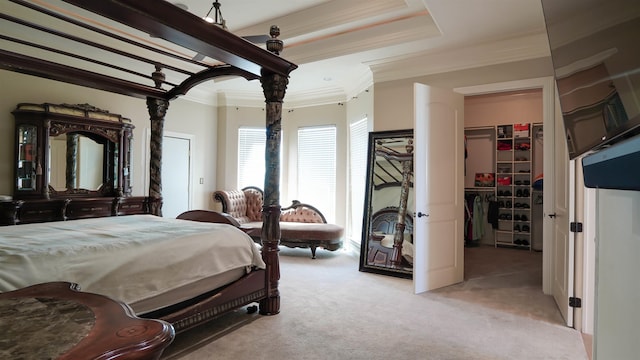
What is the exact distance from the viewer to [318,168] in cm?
648

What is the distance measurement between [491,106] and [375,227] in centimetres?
386

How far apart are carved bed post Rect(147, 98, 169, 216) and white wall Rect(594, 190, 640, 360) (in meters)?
3.76

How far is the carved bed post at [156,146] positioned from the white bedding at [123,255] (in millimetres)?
814

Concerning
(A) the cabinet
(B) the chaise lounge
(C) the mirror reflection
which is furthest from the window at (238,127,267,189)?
(A) the cabinet

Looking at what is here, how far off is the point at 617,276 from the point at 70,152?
553cm

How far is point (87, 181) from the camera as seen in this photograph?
4766mm

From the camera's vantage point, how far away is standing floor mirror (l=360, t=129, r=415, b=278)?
449 cm

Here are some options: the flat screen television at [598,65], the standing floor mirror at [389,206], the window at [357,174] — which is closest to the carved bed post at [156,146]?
the standing floor mirror at [389,206]

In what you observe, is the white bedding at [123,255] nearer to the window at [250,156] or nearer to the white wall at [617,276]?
the white wall at [617,276]

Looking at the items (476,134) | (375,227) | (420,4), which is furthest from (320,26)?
(476,134)

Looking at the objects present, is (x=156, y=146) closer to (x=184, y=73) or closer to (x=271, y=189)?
(x=184, y=73)

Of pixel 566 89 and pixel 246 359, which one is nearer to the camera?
pixel 566 89

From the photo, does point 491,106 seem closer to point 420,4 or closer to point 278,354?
point 420,4

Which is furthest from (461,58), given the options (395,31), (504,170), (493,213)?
(493,213)
